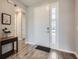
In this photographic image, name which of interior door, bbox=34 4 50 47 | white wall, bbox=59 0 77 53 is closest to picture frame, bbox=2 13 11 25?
interior door, bbox=34 4 50 47

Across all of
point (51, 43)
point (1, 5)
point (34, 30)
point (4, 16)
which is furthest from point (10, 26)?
point (51, 43)

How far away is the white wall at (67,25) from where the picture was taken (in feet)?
11.7

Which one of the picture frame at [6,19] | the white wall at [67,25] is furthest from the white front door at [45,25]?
the picture frame at [6,19]

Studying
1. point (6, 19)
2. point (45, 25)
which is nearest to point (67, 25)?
point (45, 25)

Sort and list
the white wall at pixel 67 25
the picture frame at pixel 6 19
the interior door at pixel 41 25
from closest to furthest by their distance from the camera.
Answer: the picture frame at pixel 6 19, the white wall at pixel 67 25, the interior door at pixel 41 25

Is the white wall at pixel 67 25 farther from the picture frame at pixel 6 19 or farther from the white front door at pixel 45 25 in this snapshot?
the picture frame at pixel 6 19

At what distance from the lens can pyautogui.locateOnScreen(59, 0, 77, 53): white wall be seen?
11.7 ft

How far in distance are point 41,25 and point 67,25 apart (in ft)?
5.54

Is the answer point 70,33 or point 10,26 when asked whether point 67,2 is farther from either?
point 10,26

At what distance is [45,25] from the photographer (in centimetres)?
484

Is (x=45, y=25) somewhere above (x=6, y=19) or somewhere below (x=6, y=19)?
below

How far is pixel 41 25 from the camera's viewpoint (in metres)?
5.00

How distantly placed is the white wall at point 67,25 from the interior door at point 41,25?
38.4 inches

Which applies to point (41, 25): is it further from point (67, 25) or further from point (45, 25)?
point (67, 25)
